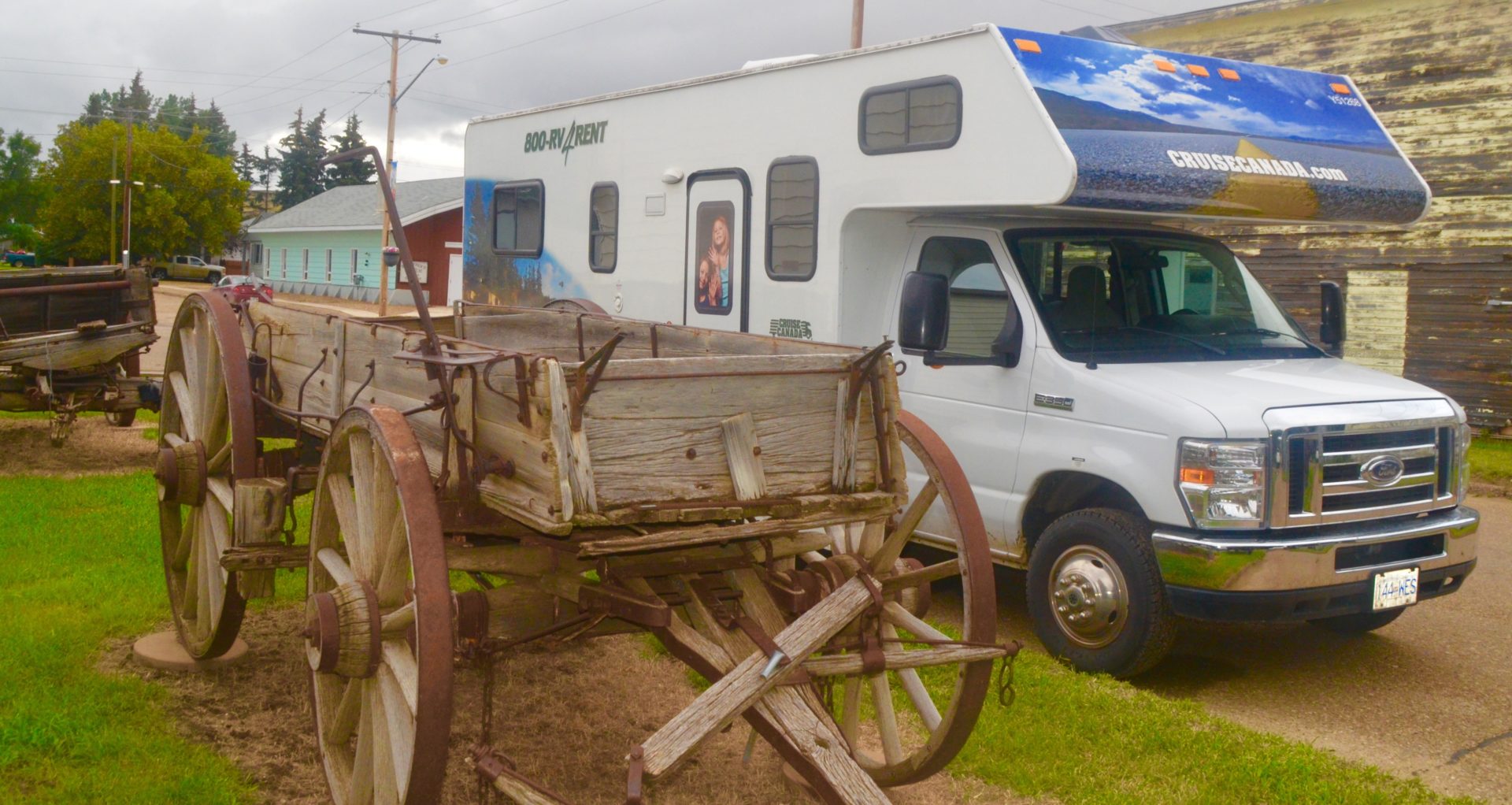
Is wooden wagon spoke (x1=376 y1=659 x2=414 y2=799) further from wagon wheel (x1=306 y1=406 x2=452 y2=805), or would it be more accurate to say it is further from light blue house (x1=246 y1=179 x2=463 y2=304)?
light blue house (x1=246 y1=179 x2=463 y2=304)

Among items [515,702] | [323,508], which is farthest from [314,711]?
[515,702]

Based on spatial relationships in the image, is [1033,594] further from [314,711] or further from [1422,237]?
[1422,237]

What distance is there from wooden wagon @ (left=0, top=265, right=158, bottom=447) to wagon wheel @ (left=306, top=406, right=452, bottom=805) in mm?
7050

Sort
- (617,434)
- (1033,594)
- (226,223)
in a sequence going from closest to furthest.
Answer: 1. (617,434)
2. (1033,594)
3. (226,223)

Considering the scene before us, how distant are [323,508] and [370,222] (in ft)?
164

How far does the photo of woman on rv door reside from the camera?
8672 mm

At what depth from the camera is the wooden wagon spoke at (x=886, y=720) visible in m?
4.46

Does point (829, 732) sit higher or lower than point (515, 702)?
higher

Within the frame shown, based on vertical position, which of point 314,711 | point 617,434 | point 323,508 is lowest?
point 314,711

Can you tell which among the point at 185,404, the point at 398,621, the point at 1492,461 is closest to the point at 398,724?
the point at 398,621

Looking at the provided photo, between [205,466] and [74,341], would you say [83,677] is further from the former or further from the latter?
[74,341]

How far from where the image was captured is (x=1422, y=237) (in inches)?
634

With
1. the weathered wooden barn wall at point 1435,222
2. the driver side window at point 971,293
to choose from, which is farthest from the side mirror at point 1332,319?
the weathered wooden barn wall at point 1435,222

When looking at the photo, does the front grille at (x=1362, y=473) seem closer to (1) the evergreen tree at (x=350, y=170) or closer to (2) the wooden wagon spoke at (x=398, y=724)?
(2) the wooden wagon spoke at (x=398, y=724)
